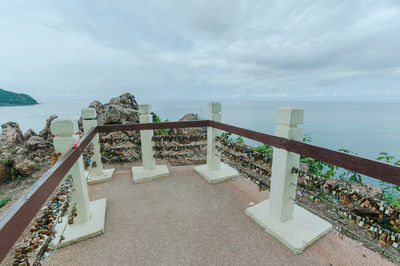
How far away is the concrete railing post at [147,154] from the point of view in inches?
125

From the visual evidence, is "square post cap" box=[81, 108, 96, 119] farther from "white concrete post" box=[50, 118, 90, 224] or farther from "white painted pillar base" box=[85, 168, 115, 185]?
"white concrete post" box=[50, 118, 90, 224]

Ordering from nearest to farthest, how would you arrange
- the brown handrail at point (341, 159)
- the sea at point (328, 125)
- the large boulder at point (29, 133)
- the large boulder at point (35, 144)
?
the brown handrail at point (341, 159) → the large boulder at point (35, 144) → the large boulder at point (29, 133) → the sea at point (328, 125)

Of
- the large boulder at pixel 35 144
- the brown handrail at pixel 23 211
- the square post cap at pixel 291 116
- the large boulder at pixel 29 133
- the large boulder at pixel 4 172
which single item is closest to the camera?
the brown handrail at pixel 23 211

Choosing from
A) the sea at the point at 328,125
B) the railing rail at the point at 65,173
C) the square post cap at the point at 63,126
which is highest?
the square post cap at the point at 63,126

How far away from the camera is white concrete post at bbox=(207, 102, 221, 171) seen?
10.3ft

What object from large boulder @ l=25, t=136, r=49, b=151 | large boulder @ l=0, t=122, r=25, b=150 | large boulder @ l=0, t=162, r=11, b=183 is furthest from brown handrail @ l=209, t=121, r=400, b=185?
large boulder @ l=0, t=122, r=25, b=150

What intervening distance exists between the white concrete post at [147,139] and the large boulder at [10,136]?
176 inches

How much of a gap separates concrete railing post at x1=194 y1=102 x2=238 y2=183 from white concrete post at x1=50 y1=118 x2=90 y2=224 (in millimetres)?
1906

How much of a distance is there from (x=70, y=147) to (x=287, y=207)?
237 cm

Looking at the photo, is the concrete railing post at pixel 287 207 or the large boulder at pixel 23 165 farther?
the large boulder at pixel 23 165

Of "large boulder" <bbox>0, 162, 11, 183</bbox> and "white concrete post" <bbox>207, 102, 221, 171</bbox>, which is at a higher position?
"white concrete post" <bbox>207, 102, 221, 171</bbox>

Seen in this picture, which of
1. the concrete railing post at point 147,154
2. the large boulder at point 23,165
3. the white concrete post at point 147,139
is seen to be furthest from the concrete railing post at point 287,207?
the large boulder at point 23,165

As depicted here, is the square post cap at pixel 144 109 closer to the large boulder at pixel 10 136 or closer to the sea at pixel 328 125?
the sea at pixel 328 125

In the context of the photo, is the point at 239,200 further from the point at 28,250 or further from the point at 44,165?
the point at 44,165
